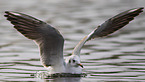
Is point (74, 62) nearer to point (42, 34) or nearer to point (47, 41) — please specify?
point (47, 41)

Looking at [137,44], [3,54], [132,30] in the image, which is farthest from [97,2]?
[3,54]

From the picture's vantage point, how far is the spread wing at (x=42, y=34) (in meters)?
9.95

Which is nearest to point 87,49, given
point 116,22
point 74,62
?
point 116,22

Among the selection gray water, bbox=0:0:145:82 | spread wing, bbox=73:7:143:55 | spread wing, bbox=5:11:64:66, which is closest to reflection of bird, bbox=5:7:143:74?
spread wing, bbox=5:11:64:66

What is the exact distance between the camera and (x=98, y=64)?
12.1 meters

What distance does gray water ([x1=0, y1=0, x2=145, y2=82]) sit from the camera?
35.4 ft

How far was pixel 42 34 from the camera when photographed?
10.2 m

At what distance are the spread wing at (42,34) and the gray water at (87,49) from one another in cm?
58

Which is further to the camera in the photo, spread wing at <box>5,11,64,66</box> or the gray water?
the gray water

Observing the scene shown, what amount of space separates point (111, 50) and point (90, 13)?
389 inches

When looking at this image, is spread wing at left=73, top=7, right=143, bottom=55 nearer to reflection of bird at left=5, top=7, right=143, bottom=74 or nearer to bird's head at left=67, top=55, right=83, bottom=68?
reflection of bird at left=5, top=7, right=143, bottom=74

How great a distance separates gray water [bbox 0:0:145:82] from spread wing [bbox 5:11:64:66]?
0.58m

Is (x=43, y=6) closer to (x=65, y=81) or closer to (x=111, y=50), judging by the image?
(x=111, y=50)

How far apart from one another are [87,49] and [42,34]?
4.54 meters
